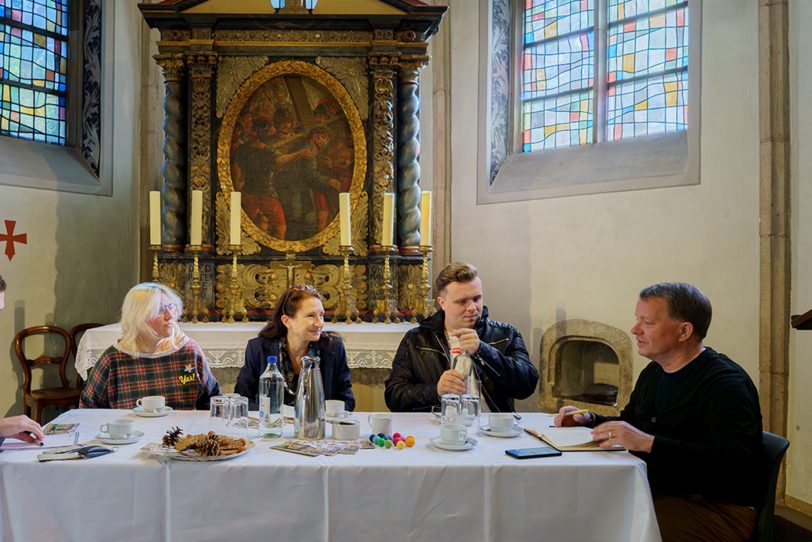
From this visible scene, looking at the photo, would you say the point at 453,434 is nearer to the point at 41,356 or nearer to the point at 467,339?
the point at 467,339

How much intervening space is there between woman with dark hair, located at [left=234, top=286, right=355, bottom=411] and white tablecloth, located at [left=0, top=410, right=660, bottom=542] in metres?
1.11

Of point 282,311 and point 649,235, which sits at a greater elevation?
point 649,235

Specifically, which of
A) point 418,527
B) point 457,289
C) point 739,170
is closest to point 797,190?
point 739,170

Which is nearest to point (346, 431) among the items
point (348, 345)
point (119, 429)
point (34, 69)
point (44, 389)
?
point (119, 429)

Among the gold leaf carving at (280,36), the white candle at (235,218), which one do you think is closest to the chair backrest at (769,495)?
the white candle at (235,218)

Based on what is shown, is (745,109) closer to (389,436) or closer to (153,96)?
(389,436)

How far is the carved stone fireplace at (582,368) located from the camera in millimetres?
6648

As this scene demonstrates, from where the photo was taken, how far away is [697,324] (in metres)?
2.80

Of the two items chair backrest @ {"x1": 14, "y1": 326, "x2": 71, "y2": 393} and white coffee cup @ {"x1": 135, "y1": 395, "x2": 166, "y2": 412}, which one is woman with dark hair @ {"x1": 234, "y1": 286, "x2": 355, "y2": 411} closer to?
white coffee cup @ {"x1": 135, "y1": 395, "x2": 166, "y2": 412}

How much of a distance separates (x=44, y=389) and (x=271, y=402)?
4431 millimetres

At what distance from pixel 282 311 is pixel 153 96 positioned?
4.92 metres

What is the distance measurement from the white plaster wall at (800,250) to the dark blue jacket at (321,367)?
325cm

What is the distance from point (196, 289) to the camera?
20.6ft

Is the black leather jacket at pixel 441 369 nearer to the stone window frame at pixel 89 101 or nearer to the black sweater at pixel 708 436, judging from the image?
the black sweater at pixel 708 436
